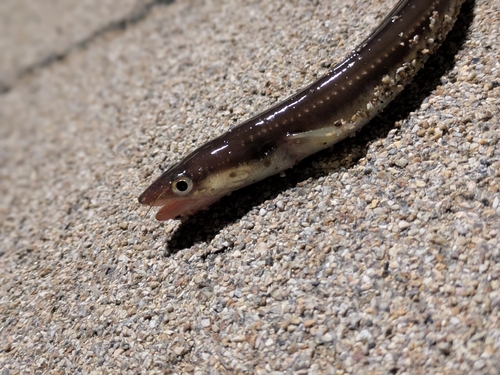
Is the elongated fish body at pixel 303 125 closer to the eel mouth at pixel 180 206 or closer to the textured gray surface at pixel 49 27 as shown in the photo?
the eel mouth at pixel 180 206

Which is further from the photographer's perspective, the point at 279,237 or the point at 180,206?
the point at 180,206

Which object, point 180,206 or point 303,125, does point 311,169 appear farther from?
point 180,206

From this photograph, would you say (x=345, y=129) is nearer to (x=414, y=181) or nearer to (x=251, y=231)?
(x=414, y=181)

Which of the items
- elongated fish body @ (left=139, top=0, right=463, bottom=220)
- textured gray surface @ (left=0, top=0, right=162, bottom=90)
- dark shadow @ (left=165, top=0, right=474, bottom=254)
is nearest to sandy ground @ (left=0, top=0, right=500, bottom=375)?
dark shadow @ (left=165, top=0, right=474, bottom=254)

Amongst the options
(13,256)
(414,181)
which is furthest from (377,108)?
(13,256)

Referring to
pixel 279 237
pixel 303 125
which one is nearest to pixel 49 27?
pixel 303 125

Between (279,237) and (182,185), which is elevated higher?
(182,185)
